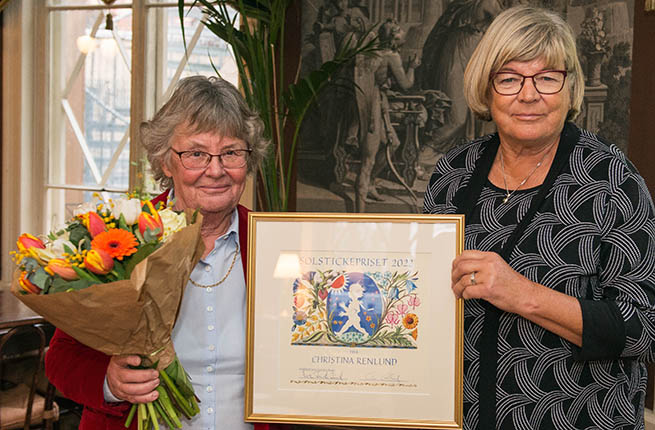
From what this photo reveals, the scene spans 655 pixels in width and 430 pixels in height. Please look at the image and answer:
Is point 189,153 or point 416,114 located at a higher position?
point 416,114

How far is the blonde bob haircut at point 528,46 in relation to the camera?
1.56 meters

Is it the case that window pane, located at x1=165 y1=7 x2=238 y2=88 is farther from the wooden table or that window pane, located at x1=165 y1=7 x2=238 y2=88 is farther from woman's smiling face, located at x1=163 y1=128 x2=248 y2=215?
woman's smiling face, located at x1=163 y1=128 x2=248 y2=215

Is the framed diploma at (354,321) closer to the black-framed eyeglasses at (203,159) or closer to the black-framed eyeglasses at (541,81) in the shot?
the black-framed eyeglasses at (203,159)

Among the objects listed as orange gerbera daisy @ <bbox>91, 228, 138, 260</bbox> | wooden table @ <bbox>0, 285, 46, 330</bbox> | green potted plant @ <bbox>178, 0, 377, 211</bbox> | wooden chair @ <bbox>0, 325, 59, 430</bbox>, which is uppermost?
green potted plant @ <bbox>178, 0, 377, 211</bbox>

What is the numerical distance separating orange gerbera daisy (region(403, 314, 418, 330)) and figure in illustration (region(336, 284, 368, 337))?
0.10 metres

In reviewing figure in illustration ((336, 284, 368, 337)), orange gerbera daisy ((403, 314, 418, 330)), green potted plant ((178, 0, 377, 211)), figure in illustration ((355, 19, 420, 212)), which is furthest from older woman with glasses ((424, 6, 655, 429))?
figure in illustration ((355, 19, 420, 212))

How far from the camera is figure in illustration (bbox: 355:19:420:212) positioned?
12.9 feet

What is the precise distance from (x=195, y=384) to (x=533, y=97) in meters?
1.14

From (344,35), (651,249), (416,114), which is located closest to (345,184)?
(416,114)

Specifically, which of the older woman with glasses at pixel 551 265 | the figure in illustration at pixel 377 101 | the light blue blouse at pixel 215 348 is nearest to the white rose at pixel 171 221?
the light blue blouse at pixel 215 348

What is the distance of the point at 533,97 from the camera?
1.56 meters

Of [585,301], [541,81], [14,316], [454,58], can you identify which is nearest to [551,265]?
[585,301]

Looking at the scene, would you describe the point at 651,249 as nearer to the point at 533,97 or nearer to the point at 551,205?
the point at 551,205

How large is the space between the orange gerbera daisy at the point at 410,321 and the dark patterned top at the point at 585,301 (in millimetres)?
177
